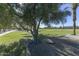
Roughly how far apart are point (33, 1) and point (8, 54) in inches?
25.4

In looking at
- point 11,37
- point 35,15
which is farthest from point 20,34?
point 35,15

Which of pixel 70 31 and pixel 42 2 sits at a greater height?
pixel 42 2

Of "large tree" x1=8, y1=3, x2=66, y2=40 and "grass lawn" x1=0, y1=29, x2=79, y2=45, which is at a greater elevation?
"large tree" x1=8, y1=3, x2=66, y2=40

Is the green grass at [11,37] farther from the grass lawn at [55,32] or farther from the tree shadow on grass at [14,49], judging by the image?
the grass lawn at [55,32]

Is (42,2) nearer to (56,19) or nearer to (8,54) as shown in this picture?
(56,19)

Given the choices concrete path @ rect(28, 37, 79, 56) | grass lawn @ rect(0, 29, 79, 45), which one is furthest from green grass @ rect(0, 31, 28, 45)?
concrete path @ rect(28, 37, 79, 56)

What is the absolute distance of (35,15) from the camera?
336 cm

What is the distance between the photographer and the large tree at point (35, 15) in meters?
3.34

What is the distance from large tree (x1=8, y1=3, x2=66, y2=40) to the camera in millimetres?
3342

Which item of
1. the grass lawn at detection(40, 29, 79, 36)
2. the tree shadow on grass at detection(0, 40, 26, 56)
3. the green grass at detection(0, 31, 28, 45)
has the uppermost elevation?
the grass lawn at detection(40, 29, 79, 36)

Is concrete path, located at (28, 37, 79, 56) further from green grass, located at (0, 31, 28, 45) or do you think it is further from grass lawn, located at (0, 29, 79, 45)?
green grass, located at (0, 31, 28, 45)

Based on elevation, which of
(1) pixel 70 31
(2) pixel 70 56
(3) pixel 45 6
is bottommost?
(2) pixel 70 56

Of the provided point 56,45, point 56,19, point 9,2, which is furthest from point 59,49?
point 9,2

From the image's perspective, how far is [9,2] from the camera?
3.35 m
